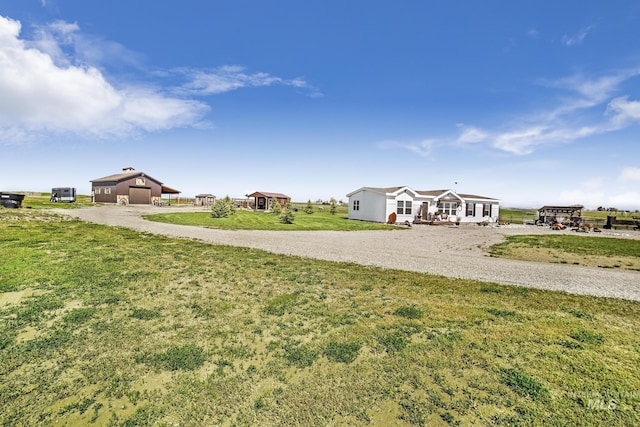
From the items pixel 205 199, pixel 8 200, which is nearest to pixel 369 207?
pixel 8 200

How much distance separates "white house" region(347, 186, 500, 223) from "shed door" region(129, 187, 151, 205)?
3866 cm

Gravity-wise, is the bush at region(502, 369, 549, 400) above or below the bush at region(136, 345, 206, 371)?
above

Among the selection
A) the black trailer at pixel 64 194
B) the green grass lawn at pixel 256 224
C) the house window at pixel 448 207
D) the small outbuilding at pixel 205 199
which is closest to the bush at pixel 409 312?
the green grass lawn at pixel 256 224

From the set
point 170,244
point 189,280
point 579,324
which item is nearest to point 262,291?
point 189,280

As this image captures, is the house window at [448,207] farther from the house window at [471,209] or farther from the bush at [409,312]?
the bush at [409,312]

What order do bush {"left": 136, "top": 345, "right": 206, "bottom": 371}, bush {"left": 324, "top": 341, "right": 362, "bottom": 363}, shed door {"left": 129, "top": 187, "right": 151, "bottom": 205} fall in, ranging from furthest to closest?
shed door {"left": 129, "top": 187, "right": 151, "bottom": 205}, bush {"left": 324, "top": 341, "right": 362, "bottom": 363}, bush {"left": 136, "top": 345, "right": 206, "bottom": 371}

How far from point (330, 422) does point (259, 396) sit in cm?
91

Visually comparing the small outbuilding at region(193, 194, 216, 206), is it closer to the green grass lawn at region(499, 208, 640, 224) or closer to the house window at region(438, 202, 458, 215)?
the house window at region(438, 202, 458, 215)

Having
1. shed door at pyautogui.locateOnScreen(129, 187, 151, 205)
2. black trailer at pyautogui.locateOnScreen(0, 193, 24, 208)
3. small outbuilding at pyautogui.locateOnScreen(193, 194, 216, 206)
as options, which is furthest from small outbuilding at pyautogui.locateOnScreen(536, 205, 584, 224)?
shed door at pyautogui.locateOnScreen(129, 187, 151, 205)

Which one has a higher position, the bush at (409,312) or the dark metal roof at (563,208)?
the dark metal roof at (563,208)

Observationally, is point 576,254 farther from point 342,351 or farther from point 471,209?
point 471,209

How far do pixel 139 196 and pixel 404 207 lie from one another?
4625 centimetres

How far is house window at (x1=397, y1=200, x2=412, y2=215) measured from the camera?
3291 centimetres

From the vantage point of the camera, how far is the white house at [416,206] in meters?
32.7
